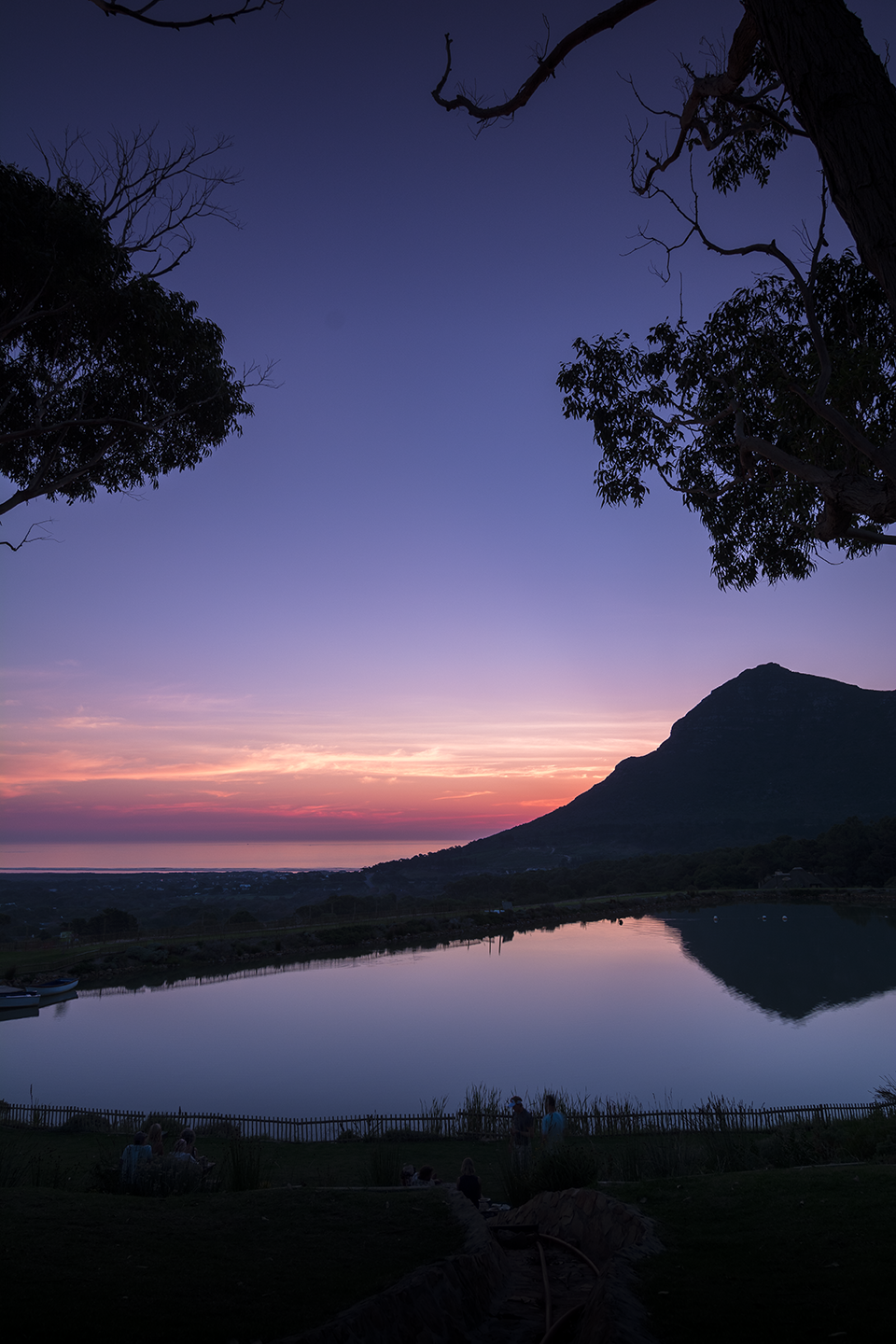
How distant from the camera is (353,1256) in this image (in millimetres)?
5410

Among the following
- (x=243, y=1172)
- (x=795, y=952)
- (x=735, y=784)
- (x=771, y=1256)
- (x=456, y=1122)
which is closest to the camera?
(x=771, y=1256)

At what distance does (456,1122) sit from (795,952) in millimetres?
36950

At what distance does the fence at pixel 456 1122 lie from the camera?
13.3 m

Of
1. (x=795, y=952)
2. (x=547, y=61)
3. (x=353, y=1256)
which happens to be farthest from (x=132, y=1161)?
(x=795, y=952)

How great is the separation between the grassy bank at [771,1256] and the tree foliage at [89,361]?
8588 mm

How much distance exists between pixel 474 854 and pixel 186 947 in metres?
120

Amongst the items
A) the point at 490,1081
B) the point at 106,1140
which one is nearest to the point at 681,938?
the point at 490,1081

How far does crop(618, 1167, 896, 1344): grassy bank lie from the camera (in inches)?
161

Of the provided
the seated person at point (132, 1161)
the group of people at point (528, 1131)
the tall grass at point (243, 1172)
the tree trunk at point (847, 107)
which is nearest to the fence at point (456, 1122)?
the group of people at point (528, 1131)

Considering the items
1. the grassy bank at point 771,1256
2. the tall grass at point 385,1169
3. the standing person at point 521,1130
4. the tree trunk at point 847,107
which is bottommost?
the standing person at point 521,1130

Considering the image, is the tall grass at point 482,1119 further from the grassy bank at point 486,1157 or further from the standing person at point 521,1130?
the standing person at point 521,1130

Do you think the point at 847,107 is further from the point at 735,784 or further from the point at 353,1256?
the point at 735,784

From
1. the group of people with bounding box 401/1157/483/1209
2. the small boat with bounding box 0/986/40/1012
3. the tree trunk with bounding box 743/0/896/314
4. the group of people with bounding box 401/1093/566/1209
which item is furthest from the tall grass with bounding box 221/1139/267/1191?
the small boat with bounding box 0/986/40/1012

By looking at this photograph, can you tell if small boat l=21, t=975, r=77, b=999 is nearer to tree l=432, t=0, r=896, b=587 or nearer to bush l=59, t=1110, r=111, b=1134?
bush l=59, t=1110, r=111, b=1134
